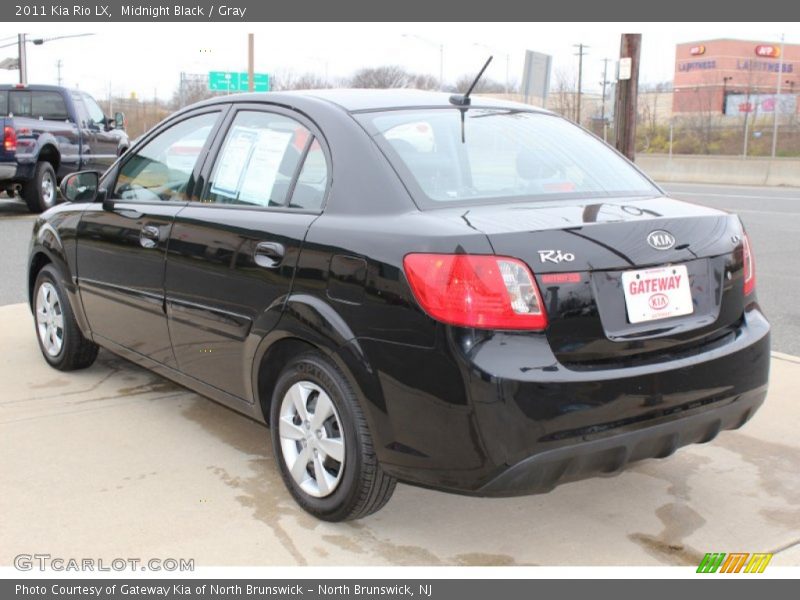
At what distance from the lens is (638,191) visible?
154 inches

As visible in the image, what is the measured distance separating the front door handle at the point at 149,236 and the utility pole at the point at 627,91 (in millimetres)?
5492

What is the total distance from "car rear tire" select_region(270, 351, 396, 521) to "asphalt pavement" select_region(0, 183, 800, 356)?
401 cm

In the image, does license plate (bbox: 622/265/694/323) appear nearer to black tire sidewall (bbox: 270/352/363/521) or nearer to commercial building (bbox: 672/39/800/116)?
black tire sidewall (bbox: 270/352/363/521)

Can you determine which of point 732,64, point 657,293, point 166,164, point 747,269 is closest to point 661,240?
point 657,293

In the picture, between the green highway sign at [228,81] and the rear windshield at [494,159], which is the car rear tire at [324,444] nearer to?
the rear windshield at [494,159]

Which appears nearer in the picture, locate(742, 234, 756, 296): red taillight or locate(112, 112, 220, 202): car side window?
locate(742, 234, 756, 296): red taillight

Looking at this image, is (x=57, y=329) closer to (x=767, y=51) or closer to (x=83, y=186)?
(x=83, y=186)

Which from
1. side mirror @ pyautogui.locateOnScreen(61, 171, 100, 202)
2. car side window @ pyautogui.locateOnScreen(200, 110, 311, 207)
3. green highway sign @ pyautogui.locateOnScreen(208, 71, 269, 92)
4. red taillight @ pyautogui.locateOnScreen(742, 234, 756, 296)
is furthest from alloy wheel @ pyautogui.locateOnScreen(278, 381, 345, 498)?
green highway sign @ pyautogui.locateOnScreen(208, 71, 269, 92)

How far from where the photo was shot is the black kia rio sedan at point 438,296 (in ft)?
9.82

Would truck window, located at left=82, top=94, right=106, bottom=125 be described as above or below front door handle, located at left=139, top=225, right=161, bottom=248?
above

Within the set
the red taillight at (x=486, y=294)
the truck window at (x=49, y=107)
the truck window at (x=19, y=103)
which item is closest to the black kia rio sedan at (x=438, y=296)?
the red taillight at (x=486, y=294)

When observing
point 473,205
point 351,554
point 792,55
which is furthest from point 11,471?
point 792,55

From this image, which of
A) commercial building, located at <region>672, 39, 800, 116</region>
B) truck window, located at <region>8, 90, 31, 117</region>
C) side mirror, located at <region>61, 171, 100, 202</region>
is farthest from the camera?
commercial building, located at <region>672, 39, 800, 116</region>

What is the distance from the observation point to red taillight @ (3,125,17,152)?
1480 centimetres
